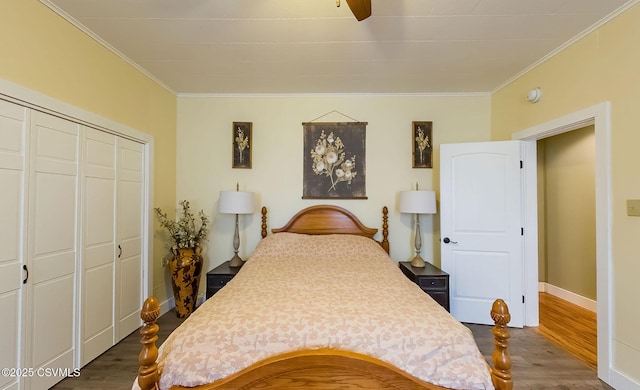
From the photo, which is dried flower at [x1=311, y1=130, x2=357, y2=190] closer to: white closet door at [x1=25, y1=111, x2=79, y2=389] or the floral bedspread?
the floral bedspread

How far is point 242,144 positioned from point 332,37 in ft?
5.58

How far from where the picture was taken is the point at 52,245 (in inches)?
78.1

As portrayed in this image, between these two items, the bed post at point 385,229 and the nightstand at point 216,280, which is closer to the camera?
the nightstand at point 216,280

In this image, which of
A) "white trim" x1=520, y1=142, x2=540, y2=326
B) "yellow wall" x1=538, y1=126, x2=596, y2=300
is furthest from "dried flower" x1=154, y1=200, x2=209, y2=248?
"yellow wall" x1=538, y1=126, x2=596, y2=300

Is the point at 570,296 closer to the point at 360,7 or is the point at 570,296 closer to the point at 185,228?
the point at 360,7

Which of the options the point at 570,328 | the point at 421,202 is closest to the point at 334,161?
the point at 421,202

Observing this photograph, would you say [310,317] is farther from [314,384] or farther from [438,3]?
[438,3]

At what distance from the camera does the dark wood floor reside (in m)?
2.01

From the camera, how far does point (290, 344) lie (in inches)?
50.9

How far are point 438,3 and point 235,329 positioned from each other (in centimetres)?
230

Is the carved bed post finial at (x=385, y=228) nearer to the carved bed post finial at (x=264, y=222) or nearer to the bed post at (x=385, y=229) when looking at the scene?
the bed post at (x=385, y=229)

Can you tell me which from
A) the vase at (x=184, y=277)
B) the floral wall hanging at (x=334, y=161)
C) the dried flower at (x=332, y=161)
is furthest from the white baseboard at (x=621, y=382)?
the vase at (x=184, y=277)

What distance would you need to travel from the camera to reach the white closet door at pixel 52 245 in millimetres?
1844

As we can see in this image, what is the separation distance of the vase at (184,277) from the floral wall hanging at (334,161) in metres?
1.42
